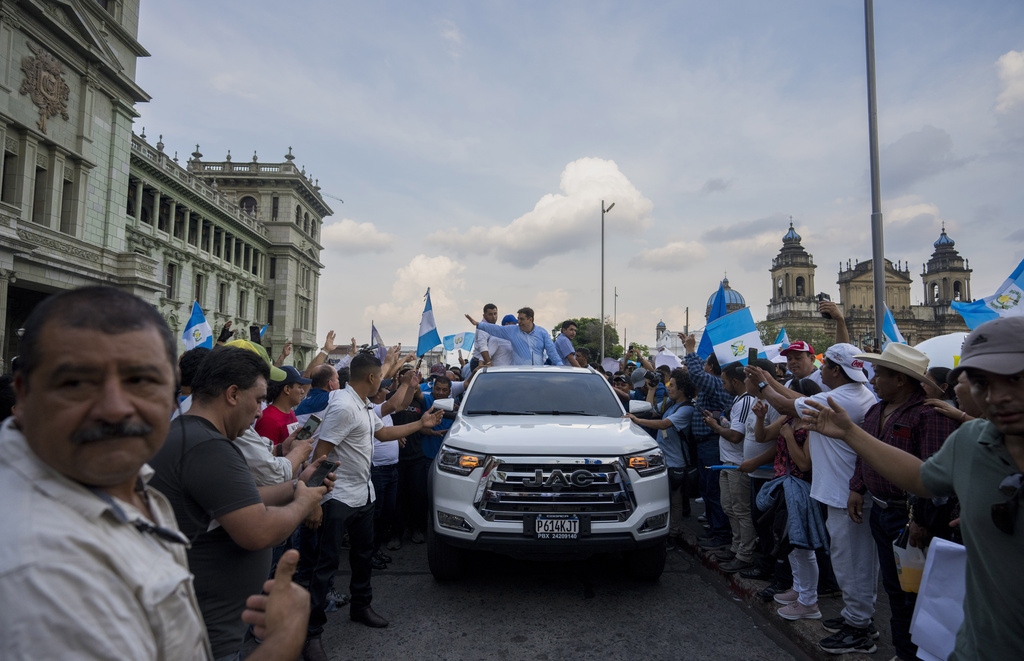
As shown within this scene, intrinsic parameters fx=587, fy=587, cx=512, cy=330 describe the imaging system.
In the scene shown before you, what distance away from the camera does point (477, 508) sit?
4.65 metres

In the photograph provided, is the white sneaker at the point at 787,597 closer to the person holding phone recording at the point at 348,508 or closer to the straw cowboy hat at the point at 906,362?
the straw cowboy hat at the point at 906,362

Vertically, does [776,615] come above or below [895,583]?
below

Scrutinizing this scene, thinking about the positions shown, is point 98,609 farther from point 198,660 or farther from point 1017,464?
point 1017,464

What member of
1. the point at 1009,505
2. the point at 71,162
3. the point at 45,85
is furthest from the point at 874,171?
the point at 71,162

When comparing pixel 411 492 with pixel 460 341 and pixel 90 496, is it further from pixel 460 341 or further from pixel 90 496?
pixel 460 341

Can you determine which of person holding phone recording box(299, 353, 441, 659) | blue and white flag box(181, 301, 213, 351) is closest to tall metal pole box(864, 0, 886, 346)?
person holding phone recording box(299, 353, 441, 659)

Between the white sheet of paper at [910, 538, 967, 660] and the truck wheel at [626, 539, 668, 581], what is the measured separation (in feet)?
8.30

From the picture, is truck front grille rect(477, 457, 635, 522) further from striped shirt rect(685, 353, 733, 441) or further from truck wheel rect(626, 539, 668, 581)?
striped shirt rect(685, 353, 733, 441)

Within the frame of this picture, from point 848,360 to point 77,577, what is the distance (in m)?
4.46

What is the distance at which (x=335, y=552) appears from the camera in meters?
4.02

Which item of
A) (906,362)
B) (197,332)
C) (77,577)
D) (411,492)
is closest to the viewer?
Answer: (77,577)

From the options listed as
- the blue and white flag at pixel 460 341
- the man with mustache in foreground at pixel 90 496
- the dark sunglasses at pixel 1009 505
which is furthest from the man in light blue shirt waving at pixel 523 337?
the blue and white flag at pixel 460 341

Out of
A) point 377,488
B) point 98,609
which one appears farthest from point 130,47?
point 98,609

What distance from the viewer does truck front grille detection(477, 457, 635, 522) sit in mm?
4617
